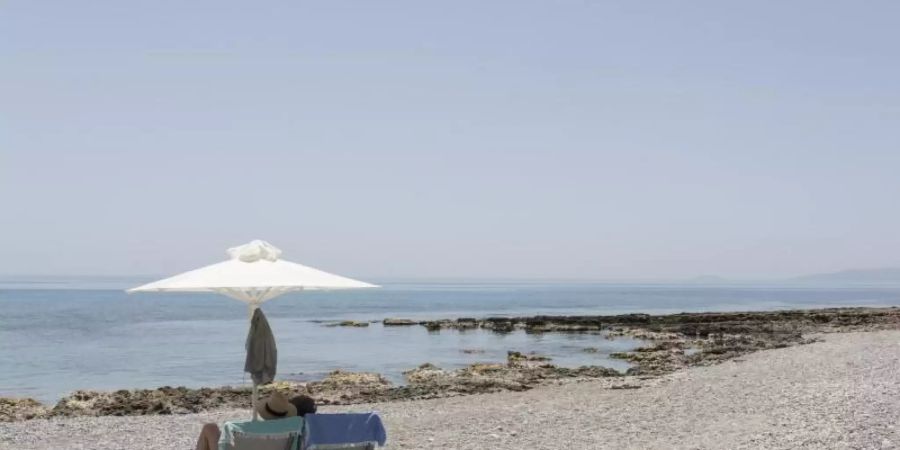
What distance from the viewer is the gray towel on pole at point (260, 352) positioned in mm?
8883

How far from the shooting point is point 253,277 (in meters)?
8.05

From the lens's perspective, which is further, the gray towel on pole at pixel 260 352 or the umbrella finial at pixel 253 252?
the gray towel on pole at pixel 260 352

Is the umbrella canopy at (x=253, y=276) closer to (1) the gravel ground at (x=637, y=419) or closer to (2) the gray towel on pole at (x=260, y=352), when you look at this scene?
(2) the gray towel on pole at (x=260, y=352)

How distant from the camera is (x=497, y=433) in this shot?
11.9 meters

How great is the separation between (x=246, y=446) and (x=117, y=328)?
54.2 meters

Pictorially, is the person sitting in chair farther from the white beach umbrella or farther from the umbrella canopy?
the umbrella canopy

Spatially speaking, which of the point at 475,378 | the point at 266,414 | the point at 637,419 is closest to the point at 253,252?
the point at 266,414

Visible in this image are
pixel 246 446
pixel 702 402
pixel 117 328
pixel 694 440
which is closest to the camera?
pixel 246 446

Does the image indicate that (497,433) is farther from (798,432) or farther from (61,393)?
(61,393)

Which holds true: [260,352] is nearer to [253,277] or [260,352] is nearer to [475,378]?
[253,277]

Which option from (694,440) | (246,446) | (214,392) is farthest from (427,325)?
(246,446)

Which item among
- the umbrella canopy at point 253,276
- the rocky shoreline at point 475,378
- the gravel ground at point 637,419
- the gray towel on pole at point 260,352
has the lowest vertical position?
the rocky shoreline at point 475,378

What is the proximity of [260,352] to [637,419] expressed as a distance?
6.44 meters

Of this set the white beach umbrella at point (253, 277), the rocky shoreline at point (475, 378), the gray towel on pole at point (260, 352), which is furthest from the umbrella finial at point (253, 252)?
the rocky shoreline at point (475, 378)
